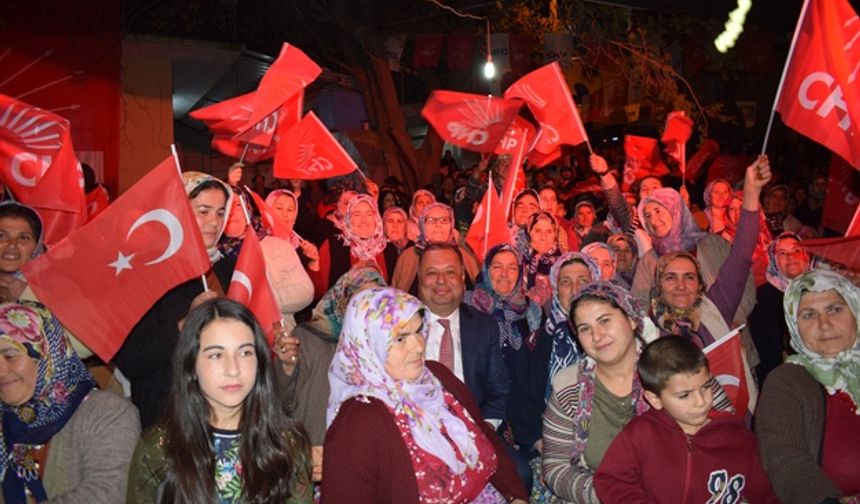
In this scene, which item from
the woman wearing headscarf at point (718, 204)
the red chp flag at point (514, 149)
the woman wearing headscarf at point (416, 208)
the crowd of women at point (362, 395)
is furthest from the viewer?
the woman wearing headscarf at point (416, 208)

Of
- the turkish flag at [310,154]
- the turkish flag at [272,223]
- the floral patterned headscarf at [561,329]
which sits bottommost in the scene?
the floral patterned headscarf at [561,329]

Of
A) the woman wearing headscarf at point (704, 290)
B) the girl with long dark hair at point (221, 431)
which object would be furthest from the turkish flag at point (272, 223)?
the girl with long dark hair at point (221, 431)

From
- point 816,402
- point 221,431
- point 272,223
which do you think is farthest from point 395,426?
point 272,223

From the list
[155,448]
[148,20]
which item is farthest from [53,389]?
[148,20]

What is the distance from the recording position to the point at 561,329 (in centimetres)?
482

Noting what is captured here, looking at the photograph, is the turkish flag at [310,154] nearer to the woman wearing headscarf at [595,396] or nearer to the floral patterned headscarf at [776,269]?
the floral patterned headscarf at [776,269]

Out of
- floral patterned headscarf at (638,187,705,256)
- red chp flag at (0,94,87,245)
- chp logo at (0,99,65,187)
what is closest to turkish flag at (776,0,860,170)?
floral patterned headscarf at (638,187,705,256)

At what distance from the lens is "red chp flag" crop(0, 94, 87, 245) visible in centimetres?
549

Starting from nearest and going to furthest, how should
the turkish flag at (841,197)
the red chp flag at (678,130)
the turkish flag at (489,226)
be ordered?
the turkish flag at (841,197), the turkish flag at (489,226), the red chp flag at (678,130)

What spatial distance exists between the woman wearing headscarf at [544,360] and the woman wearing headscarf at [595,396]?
526 millimetres

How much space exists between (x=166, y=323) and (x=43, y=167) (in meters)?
2.18

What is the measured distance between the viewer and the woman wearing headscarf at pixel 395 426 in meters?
3.24

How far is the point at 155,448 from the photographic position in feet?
10.1

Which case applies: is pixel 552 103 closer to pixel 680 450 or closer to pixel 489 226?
pixel 489 226
